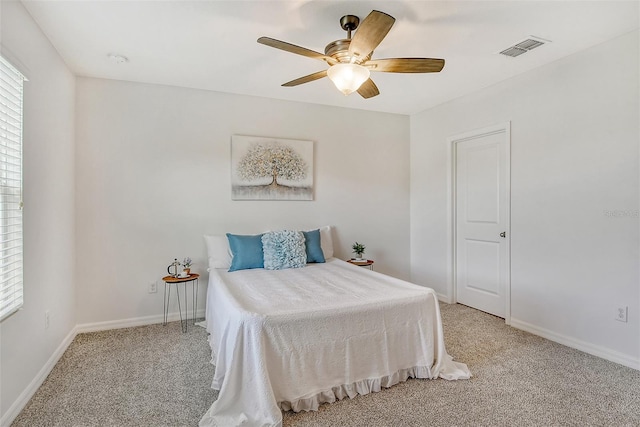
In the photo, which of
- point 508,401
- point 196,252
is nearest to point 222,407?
point 508,401

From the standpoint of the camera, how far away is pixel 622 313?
2.56 meters

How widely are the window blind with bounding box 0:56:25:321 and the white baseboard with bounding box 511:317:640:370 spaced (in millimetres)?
3917

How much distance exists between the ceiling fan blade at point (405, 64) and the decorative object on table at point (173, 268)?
2503mm

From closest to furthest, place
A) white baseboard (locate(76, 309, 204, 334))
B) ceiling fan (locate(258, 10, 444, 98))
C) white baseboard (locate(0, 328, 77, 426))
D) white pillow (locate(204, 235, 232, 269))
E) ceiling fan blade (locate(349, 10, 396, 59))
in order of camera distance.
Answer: ceiling fan blade (locate(349, 10, 396, 59))
white baseboard (locate(0, 328, 77, 426))
ceiling fan (locate(258, 10, 444, 98))
white baseboard (locate(76, 309, 204, 334))
white pillow (locate(204, 235, 232, 269))

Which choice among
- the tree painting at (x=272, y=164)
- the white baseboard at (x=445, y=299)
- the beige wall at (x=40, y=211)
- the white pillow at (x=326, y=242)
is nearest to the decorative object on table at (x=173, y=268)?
the beige wall at (x=40, y=211)

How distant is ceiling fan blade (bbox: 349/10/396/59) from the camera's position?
1.75m

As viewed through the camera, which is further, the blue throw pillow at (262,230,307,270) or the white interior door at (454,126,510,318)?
the white interior door at (454,126,510,318)

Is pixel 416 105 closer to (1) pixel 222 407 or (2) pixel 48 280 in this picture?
(1) pixel 222 407

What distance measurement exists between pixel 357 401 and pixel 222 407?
0.79 metres

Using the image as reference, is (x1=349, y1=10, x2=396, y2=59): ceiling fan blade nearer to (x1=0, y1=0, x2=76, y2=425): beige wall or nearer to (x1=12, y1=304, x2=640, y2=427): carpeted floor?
(x1=0, y1=0, x2=76, y2=425): beige wall

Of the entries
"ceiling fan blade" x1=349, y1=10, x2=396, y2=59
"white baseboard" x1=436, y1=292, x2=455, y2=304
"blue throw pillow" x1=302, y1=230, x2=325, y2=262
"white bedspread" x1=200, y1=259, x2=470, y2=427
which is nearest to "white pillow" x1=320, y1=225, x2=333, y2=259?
"blue throw pillow" x1=302, y1=230, x2=325, y2=262

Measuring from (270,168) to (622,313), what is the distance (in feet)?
11.0

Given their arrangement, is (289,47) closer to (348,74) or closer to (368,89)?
(348,74)

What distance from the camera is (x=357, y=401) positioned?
2.07 meters
